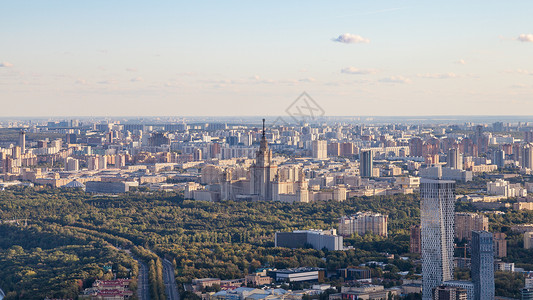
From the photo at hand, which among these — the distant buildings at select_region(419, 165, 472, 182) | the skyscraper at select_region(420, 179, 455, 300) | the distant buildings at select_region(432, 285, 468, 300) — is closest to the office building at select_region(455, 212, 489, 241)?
the skyscraper at select_region(420, 179, 455, 300)

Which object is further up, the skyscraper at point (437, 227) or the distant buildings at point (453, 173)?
the skyscraper at point (437, 227)

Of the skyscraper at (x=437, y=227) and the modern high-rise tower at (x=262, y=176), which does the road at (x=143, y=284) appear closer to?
the skyscraper at (x=437, y=227)

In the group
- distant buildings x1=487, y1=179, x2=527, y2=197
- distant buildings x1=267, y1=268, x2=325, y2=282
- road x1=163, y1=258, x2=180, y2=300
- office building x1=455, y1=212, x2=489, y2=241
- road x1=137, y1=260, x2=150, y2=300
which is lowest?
road x1=163, y1=258, x2=180, y2=300

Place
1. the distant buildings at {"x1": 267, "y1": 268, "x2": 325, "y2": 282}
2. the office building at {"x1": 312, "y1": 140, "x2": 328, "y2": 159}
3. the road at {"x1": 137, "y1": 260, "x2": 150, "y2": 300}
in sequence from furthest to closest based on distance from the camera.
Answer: the office building at {"x1": 312, "y1": 140, "x2": 328, "y2": 159} → the distant buildings at {"x1": 267, "y1": 268, "x2": 325, "y2": 282} → the road at {"x1": 137, "y1": 260, "x2": 150, "y2": 300}

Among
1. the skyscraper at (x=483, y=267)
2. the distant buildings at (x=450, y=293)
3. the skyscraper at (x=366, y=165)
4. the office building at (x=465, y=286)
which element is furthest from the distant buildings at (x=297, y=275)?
the skyscraper at (x=366, y=165)

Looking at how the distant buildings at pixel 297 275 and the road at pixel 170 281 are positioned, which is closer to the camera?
the road at pixel 170 281

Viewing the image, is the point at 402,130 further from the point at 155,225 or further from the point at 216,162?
the point at 155,225

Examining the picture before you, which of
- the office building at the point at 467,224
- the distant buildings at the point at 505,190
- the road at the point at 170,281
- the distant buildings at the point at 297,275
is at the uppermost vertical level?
the office building at the point at 467,224

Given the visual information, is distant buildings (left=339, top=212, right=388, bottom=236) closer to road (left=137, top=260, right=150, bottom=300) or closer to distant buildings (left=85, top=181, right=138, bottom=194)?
road (left=137, top=260, right=150, bottom=300)
